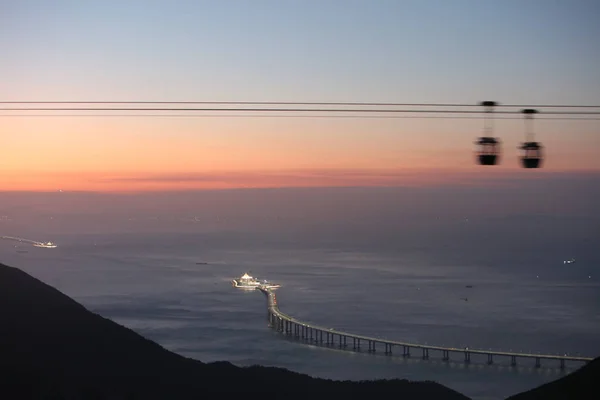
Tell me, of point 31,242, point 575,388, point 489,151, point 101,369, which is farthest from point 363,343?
point 31,242

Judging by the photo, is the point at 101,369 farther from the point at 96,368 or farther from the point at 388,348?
the point at 388,348

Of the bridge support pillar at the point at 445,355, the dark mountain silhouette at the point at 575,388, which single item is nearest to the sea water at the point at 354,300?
the bridge support pillar at the point at 445,355

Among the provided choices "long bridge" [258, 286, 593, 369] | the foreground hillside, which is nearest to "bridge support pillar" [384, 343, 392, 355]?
"long bridge" [258, 286, 593, 369]

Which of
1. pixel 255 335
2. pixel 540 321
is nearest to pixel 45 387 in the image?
pixel 255 335

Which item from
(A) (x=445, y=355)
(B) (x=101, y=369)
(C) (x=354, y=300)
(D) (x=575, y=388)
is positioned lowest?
(A) (x=445, y=355)

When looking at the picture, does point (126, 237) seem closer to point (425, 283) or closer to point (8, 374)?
point (425, 283)
